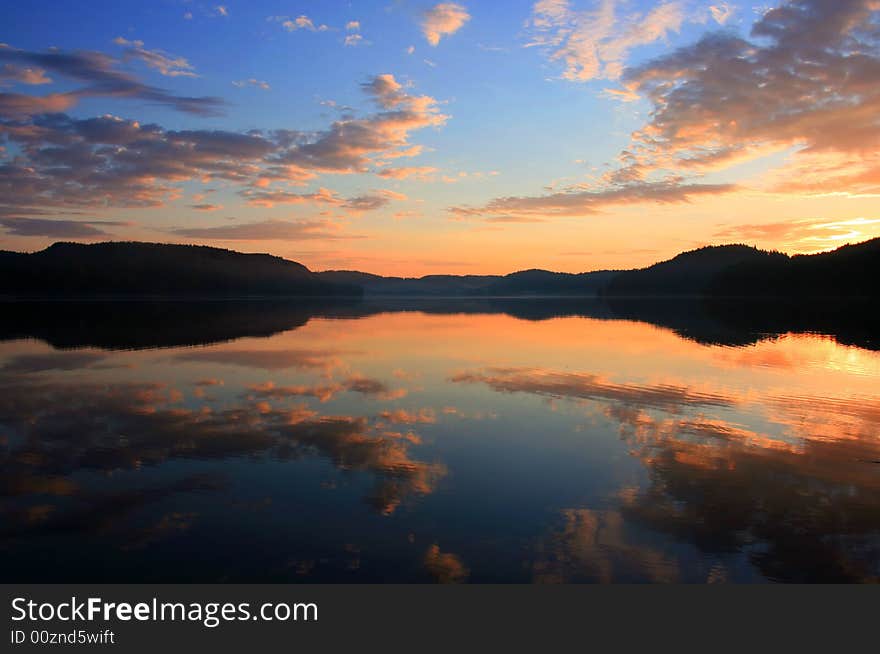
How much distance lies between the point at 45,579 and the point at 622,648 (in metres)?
8.02

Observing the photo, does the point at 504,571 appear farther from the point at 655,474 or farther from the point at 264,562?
the point at 655,474

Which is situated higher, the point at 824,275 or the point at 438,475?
the point at 824,275

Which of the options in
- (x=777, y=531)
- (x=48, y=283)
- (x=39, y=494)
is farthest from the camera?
(x=48, y=283)

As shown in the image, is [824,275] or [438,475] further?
[824,275]

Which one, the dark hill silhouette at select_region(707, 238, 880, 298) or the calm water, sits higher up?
the dark hill silhouette at select_region(707, 238, 880, 298)

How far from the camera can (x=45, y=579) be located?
807 cm

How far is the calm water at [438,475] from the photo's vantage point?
28.7 ft

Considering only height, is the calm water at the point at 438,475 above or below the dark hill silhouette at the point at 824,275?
below

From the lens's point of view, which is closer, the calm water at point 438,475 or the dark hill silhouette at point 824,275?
the calm water at point 438,475

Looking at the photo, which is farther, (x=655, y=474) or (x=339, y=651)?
(x=655, y=474)

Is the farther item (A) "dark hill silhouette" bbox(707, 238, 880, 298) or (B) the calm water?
(A) "dark hill silhouette" bbox(707, 238, 880, 298)

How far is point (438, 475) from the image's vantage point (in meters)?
12.7

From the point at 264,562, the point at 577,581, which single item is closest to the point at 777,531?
the point at 577,581

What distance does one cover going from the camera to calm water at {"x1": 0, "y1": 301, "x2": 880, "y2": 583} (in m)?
8.73
